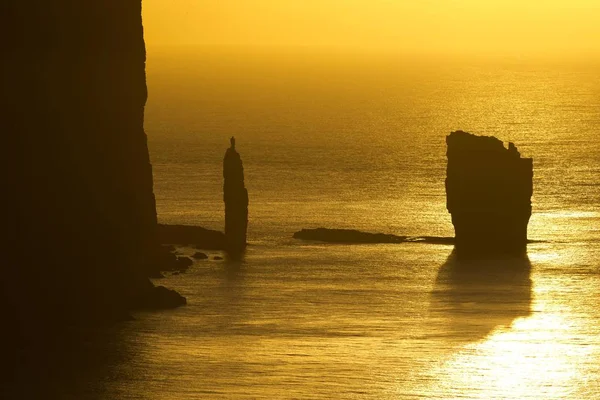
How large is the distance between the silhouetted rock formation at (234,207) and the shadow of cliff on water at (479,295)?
10.7 meters

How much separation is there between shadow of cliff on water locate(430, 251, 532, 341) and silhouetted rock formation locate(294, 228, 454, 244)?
4331 mm

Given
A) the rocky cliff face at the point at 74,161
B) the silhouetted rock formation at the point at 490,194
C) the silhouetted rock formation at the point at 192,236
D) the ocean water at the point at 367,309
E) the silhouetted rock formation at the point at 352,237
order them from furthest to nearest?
the silhouetted rock formation at the point at 352,237
the silhouetted rock formation at the point at 490,194
the silhouetted rock formation at the point at 192,236
the rocky cliff face at the point at 74,161
the ocean water at the point at 367,309

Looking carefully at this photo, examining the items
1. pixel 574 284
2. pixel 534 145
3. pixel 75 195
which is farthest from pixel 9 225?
pixel 534 145

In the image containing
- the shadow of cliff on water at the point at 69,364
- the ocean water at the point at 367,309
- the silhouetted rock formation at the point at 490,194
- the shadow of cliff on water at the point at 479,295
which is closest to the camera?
the shadow of cliff on water at the point at 69,364

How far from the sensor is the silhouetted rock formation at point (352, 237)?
279ft

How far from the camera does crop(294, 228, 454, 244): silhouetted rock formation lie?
85062 mm

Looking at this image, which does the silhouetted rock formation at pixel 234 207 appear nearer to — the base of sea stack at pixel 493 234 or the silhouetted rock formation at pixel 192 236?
the silhouetted rock formation at pixel 192 236

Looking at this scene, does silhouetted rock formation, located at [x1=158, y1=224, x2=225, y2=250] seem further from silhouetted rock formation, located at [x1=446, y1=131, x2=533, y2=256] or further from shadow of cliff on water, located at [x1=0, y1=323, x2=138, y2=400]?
shadow of cliff on water, located at [x1=0, y1=323, x2=138, y2=400]

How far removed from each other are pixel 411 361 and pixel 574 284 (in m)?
19.4

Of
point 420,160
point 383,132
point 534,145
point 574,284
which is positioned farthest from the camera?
point 383,132

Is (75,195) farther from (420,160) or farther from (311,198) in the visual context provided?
(420,160)

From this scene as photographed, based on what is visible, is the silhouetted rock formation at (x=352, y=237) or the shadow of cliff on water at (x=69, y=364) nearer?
the shadow of cliff on water at (x=69, y=364)

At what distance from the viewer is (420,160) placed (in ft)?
455

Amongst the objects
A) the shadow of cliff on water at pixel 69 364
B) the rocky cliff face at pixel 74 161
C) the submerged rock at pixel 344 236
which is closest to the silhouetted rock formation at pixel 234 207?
the submerged rock at pixel 344 236
